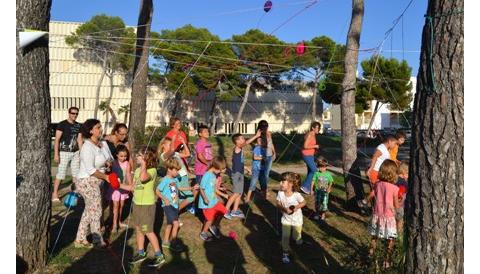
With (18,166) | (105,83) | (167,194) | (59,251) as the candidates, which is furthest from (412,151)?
(105,83)

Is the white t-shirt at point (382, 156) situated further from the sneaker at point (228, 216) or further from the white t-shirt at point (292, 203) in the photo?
the sneaker at point (228, 216)

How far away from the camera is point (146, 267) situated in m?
5.18

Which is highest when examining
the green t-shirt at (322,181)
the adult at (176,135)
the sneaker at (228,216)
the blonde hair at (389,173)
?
the adult at (176,135)

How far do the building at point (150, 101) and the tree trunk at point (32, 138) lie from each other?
25.3 metres

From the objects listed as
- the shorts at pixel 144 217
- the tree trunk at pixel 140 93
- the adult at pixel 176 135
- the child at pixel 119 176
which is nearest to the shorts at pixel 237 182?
the adult at pixel 176 135

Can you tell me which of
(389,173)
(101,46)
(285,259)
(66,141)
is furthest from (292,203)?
(101,46)

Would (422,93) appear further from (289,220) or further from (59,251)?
(59,251)

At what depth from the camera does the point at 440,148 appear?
268 cm

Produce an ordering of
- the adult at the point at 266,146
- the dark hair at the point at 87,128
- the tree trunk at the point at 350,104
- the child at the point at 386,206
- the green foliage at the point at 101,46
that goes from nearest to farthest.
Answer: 1. the child at the point at 386,206
2. the dark hair at the point at 87,128
3. the adult at the point at 266,146
4. the tree trunk at the point at 350,104
5. the green foliage at the point at 101,46

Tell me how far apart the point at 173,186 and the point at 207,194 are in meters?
0.54

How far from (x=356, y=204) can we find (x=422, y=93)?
202 inches

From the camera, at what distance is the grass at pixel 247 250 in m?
5.15

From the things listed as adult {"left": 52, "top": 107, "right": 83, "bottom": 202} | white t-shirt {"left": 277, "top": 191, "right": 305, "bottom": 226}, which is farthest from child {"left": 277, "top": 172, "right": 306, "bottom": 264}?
adult {"left": 52, "top": 107, "right": 83, "bottom": 202}

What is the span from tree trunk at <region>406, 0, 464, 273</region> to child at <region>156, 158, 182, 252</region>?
11.3ft
